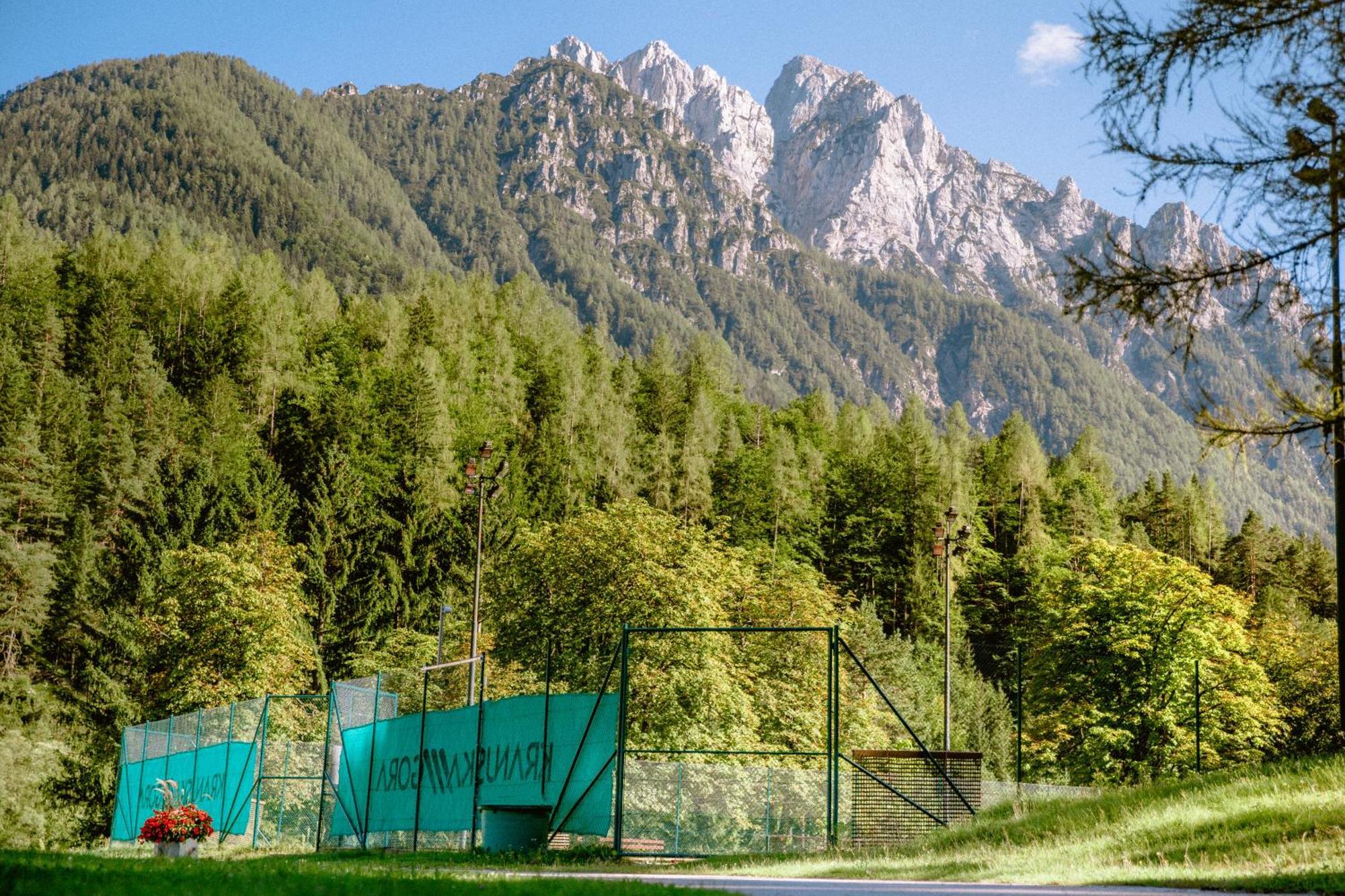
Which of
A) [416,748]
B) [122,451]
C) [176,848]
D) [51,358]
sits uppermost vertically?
[51,358]

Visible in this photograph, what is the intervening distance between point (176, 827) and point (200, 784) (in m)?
9.62

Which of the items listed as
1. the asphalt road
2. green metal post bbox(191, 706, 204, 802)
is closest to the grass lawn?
the asphalt road

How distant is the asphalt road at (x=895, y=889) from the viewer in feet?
31.1

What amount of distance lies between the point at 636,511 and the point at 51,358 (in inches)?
1482

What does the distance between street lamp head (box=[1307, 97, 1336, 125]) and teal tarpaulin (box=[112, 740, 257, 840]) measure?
20960 mm

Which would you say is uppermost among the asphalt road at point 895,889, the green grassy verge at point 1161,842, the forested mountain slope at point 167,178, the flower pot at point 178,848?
the forested mountain slope at point 167,178

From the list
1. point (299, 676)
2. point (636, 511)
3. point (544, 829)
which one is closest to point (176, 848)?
point (544, 829)

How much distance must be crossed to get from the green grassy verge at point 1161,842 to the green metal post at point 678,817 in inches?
376

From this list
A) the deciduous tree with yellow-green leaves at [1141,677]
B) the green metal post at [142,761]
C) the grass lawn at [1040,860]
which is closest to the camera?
the grass lawn at [1040,860]

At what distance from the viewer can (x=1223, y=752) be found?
132 ft

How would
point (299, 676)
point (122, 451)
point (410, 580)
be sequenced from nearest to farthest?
point (299, 676)
point (122, 451)
point (410, 580)

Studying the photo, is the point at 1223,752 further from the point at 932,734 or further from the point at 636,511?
the point at 636,511

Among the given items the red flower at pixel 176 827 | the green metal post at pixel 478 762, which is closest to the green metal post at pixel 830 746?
the green metal post at pixel 478 762

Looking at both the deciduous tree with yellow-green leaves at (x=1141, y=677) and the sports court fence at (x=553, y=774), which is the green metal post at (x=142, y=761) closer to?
the sports court fence at (x=553, y=774)
